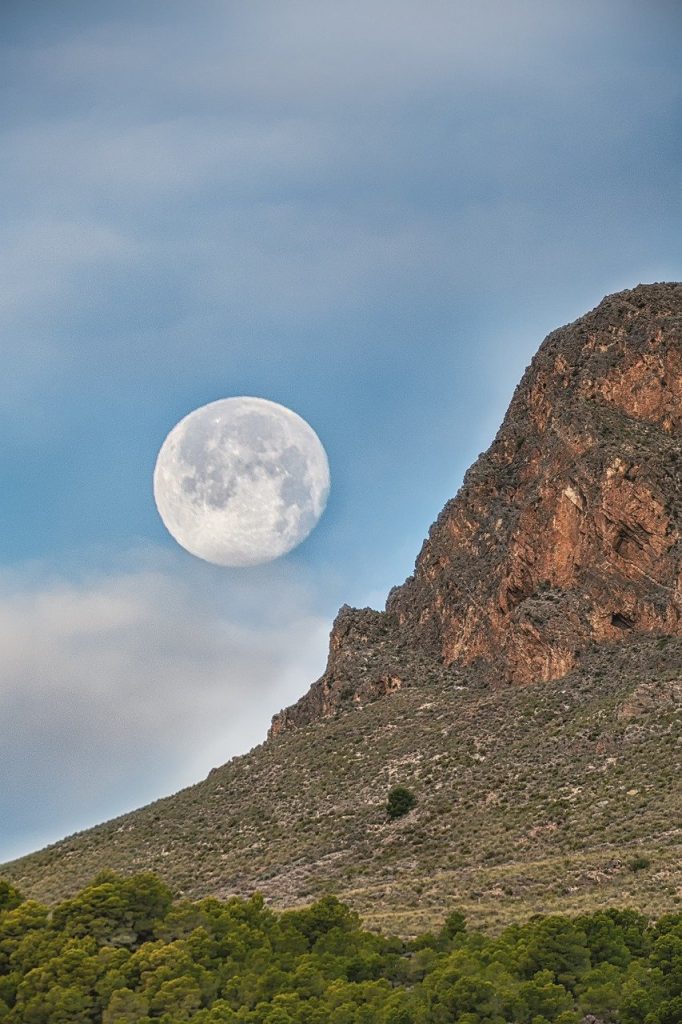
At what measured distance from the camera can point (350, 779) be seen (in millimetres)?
88688

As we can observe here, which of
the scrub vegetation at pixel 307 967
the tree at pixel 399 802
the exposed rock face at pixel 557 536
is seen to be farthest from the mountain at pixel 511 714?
the scrub vegetation at pixel 307 967

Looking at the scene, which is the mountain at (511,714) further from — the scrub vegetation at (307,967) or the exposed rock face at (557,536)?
the scrub vegetation at (307,967)

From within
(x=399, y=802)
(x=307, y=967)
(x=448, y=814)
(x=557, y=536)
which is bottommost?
(x=307, y=967)

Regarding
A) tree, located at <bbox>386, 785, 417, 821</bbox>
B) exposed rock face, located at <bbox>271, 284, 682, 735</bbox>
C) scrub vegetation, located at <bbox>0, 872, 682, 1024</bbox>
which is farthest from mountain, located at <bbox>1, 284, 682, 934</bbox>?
scrub vegetation, located at <bbox>0, 872, 682, 1024</bbox>

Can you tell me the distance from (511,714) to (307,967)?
3827 cm

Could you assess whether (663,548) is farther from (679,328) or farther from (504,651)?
(679,328)

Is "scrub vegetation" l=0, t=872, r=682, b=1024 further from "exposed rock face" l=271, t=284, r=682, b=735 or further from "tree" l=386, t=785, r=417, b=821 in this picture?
"exposed rock face" l=271, t=284, r=682, b=735

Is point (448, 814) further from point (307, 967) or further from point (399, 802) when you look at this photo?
point (307, 967)

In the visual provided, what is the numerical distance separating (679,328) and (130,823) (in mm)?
51836

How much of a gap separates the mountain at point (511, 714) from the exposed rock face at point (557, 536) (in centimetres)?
15

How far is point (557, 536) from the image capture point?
100 m

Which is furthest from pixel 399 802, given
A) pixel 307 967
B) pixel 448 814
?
pixel 307 967

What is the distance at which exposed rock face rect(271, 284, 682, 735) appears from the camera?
314 feet

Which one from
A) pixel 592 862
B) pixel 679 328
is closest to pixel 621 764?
pixel 592 862
